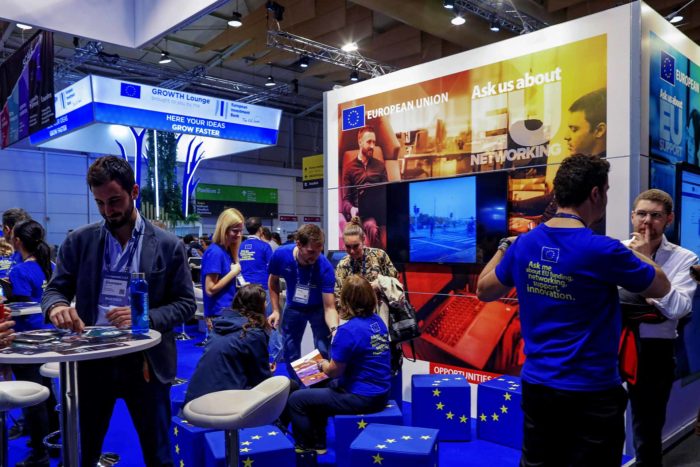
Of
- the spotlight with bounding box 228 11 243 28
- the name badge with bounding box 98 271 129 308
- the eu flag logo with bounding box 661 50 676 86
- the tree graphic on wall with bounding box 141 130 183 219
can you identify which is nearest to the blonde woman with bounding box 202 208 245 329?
Answer: the name badge with bounding box 98 271 129 308

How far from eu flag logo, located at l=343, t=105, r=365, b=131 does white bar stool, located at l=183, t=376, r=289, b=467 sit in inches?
124

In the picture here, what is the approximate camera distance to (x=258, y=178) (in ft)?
55.3

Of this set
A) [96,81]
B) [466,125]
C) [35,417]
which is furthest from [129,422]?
[96,81]

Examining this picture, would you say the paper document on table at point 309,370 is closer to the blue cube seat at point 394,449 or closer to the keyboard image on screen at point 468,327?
the blue cube seat at point 394,449

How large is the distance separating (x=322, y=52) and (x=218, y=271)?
6.20 m

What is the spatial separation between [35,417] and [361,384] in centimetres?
185

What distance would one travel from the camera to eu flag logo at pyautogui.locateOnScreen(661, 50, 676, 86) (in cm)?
334

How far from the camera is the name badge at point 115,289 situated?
186cm

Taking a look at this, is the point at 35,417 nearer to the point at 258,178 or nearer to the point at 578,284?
the point at 578,284

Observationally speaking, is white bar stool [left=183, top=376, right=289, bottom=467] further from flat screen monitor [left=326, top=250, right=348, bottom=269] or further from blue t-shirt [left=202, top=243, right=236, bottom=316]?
flat screen monitor [left=326, top=250, right=348, bottom=269]

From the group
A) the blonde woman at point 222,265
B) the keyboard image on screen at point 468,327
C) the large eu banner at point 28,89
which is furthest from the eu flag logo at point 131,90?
the keyboard image on screen at point 468,327

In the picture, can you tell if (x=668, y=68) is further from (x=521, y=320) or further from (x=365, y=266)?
(x=521, y=320)

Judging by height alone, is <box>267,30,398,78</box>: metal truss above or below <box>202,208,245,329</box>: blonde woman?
above

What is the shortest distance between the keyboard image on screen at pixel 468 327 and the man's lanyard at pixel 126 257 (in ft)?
8.53
